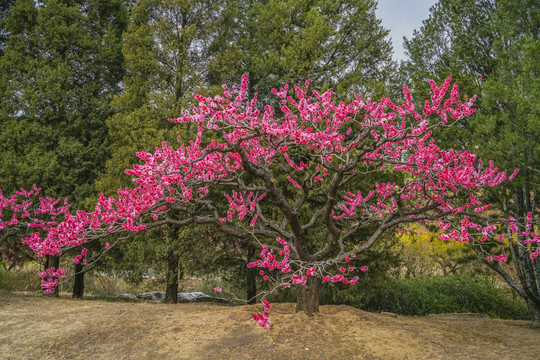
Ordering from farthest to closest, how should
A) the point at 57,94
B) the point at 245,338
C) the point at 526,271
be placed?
the point at 57,94 → the point at 526,271 → the point at 245,338

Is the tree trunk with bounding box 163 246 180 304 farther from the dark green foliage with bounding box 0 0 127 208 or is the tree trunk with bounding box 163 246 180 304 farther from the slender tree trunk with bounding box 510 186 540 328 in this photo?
the slender tree trunk with bounding box 510 186 540 328

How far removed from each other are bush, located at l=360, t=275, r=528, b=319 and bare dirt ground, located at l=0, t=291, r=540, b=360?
10.5ft

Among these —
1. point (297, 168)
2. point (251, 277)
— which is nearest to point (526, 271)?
point (297, 168)

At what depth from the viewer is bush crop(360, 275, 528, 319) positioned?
29.8 ft

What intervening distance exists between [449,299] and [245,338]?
6979 mm

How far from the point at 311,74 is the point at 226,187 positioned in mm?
3447

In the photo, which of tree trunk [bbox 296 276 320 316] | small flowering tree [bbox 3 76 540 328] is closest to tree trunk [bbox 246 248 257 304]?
small flowering tree [bbox 3 76 540 328]

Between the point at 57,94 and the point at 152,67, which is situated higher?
the point at 152,67

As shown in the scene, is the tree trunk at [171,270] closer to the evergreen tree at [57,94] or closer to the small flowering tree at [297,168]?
the evergreen tree at [57,94]

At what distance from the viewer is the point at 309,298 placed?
201 inches

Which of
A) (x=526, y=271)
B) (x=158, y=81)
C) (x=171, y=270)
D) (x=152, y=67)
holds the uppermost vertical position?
(x=152, y=67)

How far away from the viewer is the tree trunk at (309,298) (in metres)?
5.09

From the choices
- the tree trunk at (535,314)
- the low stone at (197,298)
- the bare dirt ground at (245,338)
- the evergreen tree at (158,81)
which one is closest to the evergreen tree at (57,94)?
the evergreen tree at (158,81)

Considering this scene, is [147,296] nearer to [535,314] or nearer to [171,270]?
[171,270]
